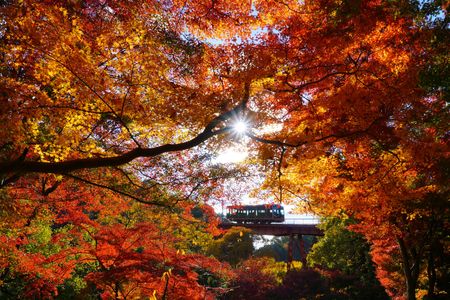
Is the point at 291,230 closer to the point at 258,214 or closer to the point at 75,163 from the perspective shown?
the point at 258,214

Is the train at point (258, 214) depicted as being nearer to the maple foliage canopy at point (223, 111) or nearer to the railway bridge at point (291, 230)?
the railway bridge at point (291, 230)

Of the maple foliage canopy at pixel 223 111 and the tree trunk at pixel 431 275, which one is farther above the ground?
the maple foliage canopy at pixel 223 111

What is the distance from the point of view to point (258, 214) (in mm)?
28609

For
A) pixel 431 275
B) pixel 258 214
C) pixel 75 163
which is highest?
pixel 258 214

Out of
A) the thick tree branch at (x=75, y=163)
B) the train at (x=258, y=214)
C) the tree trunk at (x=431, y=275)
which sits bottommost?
the tree trunk at (x=431, y=275)

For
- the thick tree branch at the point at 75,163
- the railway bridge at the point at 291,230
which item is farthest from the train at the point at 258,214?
the thick tree branch at the point at 75,163

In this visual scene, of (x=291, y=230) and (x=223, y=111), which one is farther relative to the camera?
(x=291, y=230)

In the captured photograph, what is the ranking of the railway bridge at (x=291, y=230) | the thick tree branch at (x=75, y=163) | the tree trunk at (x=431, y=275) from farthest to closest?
the railway bridge at (x=291, y=230), the tree trunk at (x=431, y=275), the thick tree branch at (x=75, y=163)

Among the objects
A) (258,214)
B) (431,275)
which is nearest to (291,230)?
(258,214)

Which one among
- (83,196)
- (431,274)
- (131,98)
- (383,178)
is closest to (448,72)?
(383,178)

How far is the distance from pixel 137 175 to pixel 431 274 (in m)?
11.4

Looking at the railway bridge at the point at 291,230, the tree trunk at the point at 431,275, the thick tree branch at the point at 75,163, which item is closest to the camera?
the thick tree branch at the point at 75,163

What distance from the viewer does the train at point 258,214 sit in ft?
89.9

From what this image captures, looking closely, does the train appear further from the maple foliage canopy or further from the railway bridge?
the maple foliage canopy
